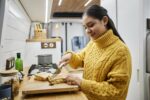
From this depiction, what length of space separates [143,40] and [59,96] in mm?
1191

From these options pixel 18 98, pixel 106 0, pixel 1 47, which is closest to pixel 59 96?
pixel 18 98

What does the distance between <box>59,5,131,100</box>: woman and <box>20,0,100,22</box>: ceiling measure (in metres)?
1.60

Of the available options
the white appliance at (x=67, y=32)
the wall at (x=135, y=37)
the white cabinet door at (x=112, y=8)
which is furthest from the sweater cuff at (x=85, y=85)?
the white appliance at (x=67, y=32)

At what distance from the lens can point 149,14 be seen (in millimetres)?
2102

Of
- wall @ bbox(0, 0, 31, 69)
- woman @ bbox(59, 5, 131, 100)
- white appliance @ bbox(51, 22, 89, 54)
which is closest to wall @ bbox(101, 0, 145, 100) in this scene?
woman @ bbox(59, 5, 131, 100)

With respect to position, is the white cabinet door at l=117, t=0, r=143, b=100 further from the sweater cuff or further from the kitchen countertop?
the sweater cuff

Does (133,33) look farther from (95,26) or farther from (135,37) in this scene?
(95,26)

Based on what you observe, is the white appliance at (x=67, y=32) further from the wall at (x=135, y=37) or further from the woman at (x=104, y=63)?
the woman at (x=104, y=63)

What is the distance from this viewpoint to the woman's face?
1079 millimetres

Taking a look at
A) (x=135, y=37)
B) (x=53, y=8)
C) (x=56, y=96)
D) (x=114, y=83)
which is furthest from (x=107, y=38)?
(x=53, y=8)

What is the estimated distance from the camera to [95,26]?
42.4 inches

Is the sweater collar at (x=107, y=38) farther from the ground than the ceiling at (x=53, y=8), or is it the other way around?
the ceiling at (x=53, y=8)

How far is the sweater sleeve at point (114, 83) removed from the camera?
934 millimetres

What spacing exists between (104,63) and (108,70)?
0.15 ft
